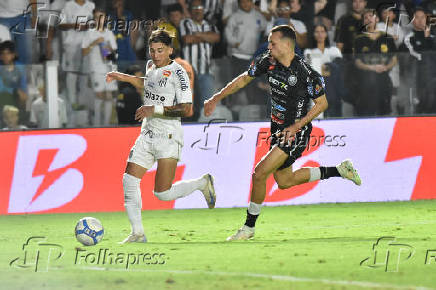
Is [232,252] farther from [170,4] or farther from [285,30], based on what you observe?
[170,4]

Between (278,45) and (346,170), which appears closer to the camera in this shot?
(278,45)

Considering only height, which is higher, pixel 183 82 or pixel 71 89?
pixel 183 82

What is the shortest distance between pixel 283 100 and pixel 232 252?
181cm

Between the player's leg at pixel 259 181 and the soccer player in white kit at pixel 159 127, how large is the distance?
859 mm

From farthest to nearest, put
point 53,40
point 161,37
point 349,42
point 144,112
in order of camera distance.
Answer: point 349,42 → point 53,40 → point 161,37 → point 144,112

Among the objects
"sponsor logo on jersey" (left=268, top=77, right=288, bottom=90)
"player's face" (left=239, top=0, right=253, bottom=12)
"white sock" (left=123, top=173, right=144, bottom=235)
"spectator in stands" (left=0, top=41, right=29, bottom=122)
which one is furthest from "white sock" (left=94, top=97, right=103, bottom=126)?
"sponsor logo on jersey" (left=268, top=77, right=288, bottom=90)

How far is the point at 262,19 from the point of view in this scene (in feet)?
50.4

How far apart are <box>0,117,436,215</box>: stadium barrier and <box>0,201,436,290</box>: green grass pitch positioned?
0.38 m

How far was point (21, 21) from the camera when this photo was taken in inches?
574

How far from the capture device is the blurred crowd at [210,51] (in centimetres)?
1338

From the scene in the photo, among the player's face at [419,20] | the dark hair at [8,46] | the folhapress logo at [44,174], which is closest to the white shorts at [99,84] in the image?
the folhapress logo at [44,174]

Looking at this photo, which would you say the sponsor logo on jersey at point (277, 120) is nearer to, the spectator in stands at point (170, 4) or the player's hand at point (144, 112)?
the player's hand at point (144, 112)

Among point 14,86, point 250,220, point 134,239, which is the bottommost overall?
point 134,239

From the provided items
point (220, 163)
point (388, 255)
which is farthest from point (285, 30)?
point (220, 163)
